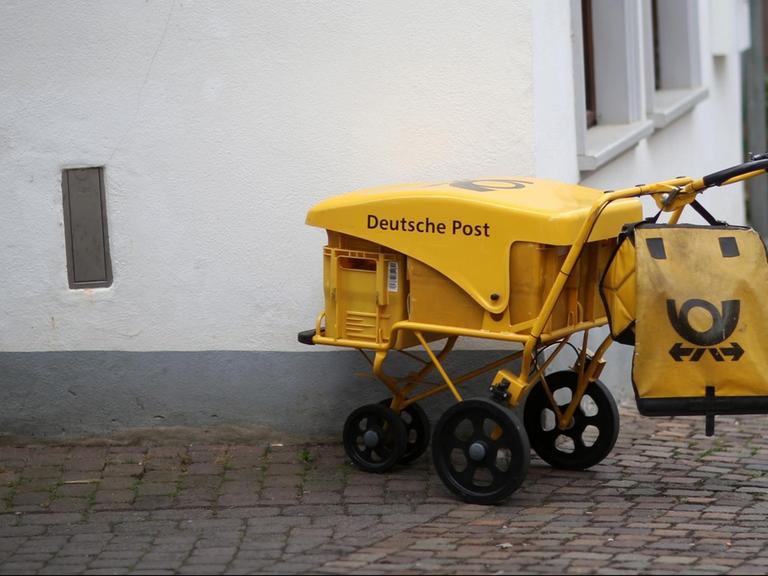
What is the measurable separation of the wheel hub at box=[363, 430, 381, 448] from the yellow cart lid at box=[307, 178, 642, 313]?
100 cm

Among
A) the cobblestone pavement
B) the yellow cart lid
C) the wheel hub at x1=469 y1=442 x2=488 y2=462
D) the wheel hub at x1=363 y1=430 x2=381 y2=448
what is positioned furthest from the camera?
the wheel hub at x1=363 y1=430 x2=381 y2=448

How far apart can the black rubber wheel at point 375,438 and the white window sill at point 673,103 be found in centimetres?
365

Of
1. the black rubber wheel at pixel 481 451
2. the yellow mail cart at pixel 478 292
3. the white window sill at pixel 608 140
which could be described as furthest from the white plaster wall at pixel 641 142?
the black rubber wheel at pixel 481 451

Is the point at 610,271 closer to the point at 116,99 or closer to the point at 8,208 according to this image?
the point at 116,99

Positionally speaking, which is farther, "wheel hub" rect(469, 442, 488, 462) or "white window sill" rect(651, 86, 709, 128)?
"white window sill" rect(651, 86, 709, 128)

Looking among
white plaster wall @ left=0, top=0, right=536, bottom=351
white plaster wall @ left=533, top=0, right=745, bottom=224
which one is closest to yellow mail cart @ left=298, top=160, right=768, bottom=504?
white plaster wall @ left=0, top=0, right=536, bottom=351

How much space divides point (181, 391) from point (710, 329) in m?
2.97

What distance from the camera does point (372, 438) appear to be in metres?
6.83

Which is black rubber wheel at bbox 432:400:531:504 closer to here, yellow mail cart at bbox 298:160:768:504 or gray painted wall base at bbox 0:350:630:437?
yellow mail cart at bbox 298:160:768:504

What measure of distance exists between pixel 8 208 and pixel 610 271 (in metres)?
3.31

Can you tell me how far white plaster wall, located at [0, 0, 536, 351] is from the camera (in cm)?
724

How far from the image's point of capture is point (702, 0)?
10.7 meters

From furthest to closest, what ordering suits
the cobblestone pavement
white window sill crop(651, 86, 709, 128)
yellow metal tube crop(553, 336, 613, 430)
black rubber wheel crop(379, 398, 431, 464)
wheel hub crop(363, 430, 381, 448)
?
white window sill crop(651, 86, 709, 128), black rubber wheel crop(379, 398, 431, 464), wheel hub crop(363, 430, 381, 448), yellow metal tube crop(553, 336, 613, 430), the cobblestone pavement

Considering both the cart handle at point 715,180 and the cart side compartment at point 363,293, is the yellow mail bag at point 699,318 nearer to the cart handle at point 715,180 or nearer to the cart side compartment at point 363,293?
the cart handle at point 715,180
